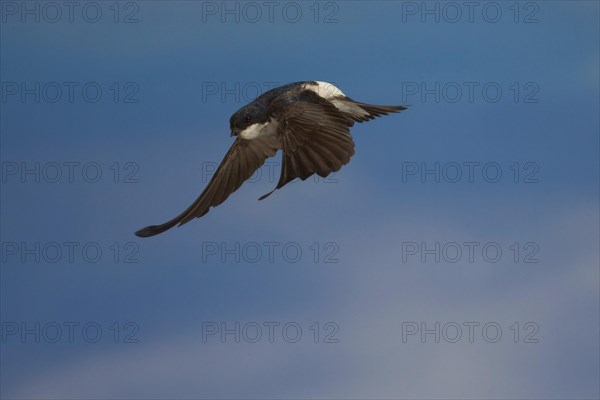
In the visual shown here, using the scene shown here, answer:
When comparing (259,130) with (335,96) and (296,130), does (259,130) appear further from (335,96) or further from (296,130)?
(335,96)

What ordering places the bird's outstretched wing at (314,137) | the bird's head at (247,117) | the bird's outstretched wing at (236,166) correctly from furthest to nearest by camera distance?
1. the bird's outstretched wing at (236,166)
2. the bird's head at (247,117)
3. the bird's outstretched wing at (314,137)

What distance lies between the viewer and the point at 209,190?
6961 mm

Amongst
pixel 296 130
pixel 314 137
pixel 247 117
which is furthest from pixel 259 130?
pixel 314 137

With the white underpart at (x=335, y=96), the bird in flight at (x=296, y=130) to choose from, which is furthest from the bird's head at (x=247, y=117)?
the white underpart at (x=335, y=96)

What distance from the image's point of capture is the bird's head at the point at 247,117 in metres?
6.61

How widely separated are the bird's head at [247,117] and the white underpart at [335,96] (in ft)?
1.37

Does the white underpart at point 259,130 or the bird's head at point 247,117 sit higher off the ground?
the bird's head at point 247,117

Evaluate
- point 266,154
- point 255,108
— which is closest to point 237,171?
point 266,154

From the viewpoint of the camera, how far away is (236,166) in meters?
7.23

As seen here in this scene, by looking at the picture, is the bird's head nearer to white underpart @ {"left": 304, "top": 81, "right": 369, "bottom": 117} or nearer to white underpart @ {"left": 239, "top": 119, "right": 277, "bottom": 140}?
white underpart @ {"left": 239, "top": 119, "right": 277, "bottom": 140}

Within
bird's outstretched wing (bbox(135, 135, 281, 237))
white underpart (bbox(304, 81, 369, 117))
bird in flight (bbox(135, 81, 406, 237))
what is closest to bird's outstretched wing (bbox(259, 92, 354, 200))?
bird in flight (bbox(135, 81, 406, 237))

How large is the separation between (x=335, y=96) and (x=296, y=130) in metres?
0.53

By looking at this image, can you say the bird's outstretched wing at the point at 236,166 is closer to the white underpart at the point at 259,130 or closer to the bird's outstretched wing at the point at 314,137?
the white underpart at the point at 259,130

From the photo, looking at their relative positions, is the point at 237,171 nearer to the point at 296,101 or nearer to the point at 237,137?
the point at 237,137
